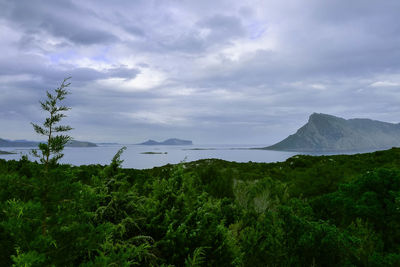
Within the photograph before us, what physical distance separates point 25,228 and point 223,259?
2.79 metres

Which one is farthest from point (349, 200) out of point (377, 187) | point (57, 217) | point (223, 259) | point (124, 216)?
point (57, 217)

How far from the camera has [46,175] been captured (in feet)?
8.15

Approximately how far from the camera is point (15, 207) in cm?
222

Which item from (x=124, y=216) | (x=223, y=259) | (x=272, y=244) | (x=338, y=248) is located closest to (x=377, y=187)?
(x=338, y=248)

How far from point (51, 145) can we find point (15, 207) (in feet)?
2.03

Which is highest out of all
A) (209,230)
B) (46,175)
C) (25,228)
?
(46,175)

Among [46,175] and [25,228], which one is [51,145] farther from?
[25,228]

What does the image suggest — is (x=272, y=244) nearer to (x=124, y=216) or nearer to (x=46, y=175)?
(x=124, y=216)

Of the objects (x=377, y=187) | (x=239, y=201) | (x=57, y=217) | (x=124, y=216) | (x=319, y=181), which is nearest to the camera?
(x=57, y=217)

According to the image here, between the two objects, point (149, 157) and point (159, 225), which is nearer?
point (159, 225)

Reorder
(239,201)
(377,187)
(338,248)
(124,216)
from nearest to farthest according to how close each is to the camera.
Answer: (124,216) < (338,248) < (377,187) < (239,201)

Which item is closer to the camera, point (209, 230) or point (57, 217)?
point (57, 217)

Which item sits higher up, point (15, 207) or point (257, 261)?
point (15, 207)

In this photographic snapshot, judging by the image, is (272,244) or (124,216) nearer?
(124,216)
